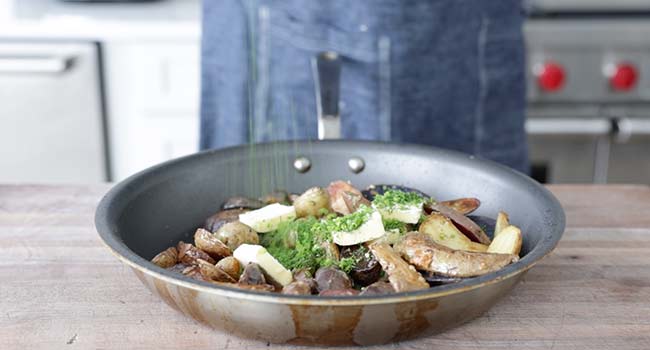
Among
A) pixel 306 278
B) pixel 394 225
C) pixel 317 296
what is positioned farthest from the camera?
pixel 394 225

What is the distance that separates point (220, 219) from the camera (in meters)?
1.02

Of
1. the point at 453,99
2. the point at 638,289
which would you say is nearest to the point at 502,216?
the point at 638,289

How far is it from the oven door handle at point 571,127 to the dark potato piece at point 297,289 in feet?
4.54

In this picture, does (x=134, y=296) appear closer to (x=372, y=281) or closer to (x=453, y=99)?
(x=372, y=281)

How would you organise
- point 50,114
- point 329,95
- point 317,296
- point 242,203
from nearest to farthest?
point 317,296
point 242,203
point 329,95
point 50,114

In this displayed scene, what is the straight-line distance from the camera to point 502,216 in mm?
980

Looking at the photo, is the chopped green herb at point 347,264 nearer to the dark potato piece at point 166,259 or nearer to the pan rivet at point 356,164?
the dark potato piece at point 166,259

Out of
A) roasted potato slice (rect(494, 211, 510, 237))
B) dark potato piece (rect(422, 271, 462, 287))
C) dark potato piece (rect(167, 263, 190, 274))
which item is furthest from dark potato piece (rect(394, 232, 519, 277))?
dark potato piece (rect(167, 263, 190, 274))

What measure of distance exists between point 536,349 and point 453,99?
2.91ft

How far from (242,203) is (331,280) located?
294mm

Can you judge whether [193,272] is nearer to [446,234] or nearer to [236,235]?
[236,235]

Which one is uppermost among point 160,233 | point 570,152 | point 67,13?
point 67,13

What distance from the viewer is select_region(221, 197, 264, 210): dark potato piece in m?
1.07

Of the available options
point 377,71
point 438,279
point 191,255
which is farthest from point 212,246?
point 377,71
